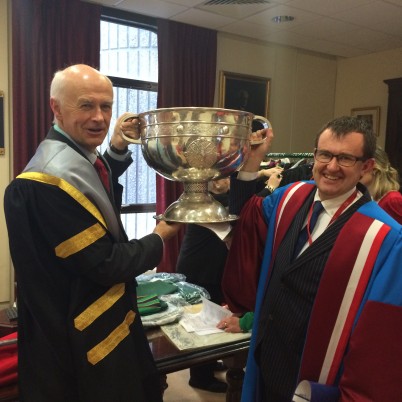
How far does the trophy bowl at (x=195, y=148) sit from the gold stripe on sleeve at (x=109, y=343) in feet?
1.07

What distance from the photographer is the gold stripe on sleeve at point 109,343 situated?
112 cm

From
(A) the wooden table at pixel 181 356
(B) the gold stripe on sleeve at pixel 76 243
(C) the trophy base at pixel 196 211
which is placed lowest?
(A) the wooden table at pixel 181 356

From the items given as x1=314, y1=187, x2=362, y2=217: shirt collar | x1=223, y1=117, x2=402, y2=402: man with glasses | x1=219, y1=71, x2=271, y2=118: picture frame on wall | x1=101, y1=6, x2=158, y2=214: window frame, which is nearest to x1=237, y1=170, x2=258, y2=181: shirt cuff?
x1=223, y1=117, x2=402, y2=402: man with glasses

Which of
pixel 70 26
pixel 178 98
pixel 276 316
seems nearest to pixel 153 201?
pixel 178 98

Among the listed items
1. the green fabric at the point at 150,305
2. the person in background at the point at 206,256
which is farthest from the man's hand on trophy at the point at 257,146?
the person in background at the point at 206,256

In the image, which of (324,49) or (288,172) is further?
(324,49)

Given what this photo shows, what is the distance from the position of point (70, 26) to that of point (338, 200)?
9.79 ft

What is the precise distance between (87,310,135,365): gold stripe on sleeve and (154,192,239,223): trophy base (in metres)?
0.32

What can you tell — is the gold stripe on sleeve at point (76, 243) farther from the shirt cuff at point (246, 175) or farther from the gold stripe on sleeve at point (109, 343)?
the shirt cuff at point (246, 175)

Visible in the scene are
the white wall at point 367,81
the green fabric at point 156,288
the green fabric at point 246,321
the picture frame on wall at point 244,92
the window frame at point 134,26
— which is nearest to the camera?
the green fabric at point 246,321

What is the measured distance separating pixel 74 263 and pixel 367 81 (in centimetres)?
463

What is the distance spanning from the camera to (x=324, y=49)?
468 cm

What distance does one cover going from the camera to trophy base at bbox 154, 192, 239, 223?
1093 mm

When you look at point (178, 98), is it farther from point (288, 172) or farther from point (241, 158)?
point (241, 158)
